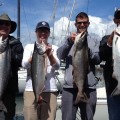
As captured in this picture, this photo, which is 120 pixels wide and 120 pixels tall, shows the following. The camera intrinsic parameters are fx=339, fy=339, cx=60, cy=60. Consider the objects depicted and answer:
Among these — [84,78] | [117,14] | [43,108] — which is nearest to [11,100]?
[43,108]

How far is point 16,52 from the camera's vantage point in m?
7.43

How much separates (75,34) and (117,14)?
102 centimetres

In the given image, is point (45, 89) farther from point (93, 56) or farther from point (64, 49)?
point (93, 56)

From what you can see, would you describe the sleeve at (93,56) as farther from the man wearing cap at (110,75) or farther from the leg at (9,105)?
the leg at (9,105)

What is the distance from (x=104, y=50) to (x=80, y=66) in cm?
65

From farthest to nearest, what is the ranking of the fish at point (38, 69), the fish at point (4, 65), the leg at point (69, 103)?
the leg at point (69, 103) < the fish at point (38, 69) < the fish at point (4, 65)

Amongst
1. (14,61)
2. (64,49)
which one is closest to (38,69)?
(14,61)

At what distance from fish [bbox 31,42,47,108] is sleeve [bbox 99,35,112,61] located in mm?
1268

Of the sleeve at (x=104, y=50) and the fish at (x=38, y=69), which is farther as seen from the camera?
the sleeve at (x=104, y=50)

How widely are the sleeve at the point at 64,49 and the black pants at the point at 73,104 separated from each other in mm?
760

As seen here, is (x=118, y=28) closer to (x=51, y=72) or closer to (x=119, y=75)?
(x=119, y=75)

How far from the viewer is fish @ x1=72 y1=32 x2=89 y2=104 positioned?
7.20 metres

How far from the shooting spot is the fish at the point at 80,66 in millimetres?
7199

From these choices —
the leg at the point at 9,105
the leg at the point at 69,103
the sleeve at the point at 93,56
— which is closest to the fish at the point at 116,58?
the sleeve at the point at 93,56
